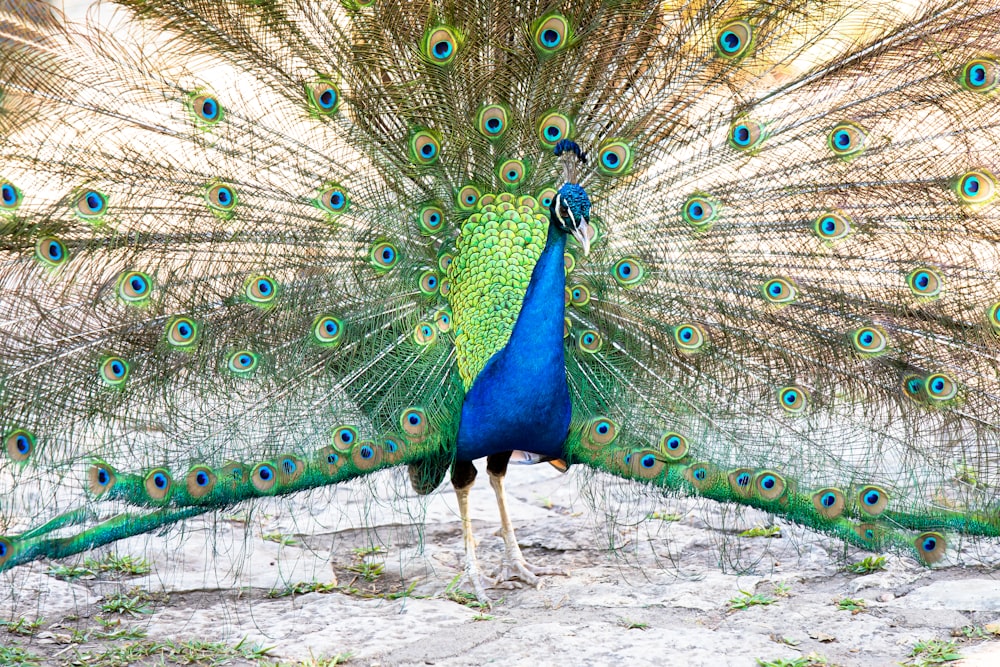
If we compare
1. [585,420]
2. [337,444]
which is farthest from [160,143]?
[585,420]

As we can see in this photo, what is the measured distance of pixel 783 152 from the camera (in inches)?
133

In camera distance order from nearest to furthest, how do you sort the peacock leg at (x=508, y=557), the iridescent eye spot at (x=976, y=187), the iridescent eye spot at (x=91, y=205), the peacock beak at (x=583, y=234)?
the peacock beak at (x=583, y=234), the iridescent eye spot at (x=91, y=205), the iridescent eye spot at (x=976, y=187), the peacock leg at (x=508, y=557)

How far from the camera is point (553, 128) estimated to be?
135 inches

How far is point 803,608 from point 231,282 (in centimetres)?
231

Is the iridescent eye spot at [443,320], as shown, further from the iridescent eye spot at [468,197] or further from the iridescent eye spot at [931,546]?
the iridescent eye spot at [931,546]

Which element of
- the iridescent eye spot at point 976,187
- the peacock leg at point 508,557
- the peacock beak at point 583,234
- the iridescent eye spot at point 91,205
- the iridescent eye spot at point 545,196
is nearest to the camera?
the peacock beak at point 583,234

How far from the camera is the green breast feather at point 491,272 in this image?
11.1 ft

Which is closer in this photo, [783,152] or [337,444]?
→ [337,444]

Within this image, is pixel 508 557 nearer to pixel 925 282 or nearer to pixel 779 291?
pixel 779 291

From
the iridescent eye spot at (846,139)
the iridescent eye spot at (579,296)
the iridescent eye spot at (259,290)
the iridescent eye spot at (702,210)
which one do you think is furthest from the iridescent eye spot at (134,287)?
the iridescent eye spot at (846,139)

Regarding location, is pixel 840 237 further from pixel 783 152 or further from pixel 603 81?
pixel 603 81

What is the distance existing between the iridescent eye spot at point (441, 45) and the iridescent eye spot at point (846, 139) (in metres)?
1.32

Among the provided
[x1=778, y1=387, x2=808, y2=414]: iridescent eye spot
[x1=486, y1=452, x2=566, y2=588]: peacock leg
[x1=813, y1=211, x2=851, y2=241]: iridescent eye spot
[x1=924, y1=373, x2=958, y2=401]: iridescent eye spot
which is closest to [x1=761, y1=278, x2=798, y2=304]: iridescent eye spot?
[x1=813, y1=211, x2=851, y2=241]: iridescent eye spot

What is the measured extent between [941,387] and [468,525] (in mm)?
1760
